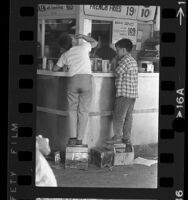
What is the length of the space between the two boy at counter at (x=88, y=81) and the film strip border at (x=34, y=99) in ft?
0.46

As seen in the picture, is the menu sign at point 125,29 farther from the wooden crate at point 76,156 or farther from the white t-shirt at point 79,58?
the wooden crate at point 76,156

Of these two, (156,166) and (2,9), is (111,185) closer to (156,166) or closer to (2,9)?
(156,166)

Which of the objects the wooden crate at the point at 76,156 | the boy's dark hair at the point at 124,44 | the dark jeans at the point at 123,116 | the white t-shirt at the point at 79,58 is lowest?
the wooden crate at the point at 76,156

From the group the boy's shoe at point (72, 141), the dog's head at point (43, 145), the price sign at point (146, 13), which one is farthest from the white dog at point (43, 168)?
the price sign at point (146, 13)

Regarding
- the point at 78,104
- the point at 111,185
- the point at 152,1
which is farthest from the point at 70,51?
the point at 111,185

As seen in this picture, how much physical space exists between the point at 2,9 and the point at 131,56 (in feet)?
2.05

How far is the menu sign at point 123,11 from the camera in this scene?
2988 millimetres

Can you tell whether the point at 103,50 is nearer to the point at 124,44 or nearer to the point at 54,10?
the point at 124,44

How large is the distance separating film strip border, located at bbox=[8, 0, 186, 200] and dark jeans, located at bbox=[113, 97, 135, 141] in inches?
5.6

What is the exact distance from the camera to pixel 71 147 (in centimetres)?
305

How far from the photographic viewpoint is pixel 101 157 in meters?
3.03

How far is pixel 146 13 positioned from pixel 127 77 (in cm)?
30

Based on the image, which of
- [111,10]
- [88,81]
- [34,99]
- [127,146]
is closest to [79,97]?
[88,81]

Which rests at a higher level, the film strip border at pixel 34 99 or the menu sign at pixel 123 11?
the menu sign at pixel 123 11
